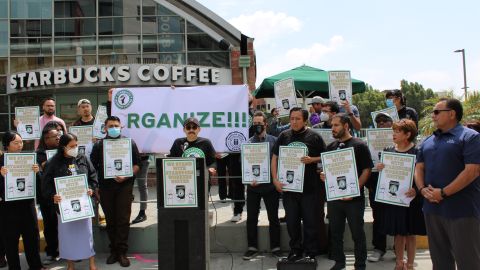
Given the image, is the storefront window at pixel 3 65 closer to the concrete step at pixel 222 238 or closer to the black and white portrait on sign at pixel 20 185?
the concrete step at pixel 222 238

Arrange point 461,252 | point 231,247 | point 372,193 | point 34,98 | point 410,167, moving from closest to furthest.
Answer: point 461,252, point 410,167, point 372,193, point 231,247, point 34,98

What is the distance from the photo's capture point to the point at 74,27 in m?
16.0

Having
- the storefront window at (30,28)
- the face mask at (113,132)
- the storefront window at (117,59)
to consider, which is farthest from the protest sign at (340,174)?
the storefront window at (30,28)

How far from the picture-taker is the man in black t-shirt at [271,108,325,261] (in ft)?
18.4

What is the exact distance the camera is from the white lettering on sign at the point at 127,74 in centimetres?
1489

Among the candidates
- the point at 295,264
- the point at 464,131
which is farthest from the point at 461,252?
the point at 295,264

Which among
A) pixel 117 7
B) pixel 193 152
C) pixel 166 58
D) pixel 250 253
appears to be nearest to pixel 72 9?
pixel 117 7

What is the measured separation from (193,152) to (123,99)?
1.96 m

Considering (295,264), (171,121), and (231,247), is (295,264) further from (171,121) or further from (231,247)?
(171,121)

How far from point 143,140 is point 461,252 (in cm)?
478

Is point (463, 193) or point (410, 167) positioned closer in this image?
point (463, 193)

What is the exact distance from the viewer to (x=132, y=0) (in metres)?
16.0

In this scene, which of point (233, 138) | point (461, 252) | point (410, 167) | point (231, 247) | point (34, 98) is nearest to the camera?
point (461, 252)

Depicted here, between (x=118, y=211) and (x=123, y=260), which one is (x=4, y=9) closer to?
(x=118, y=211)
